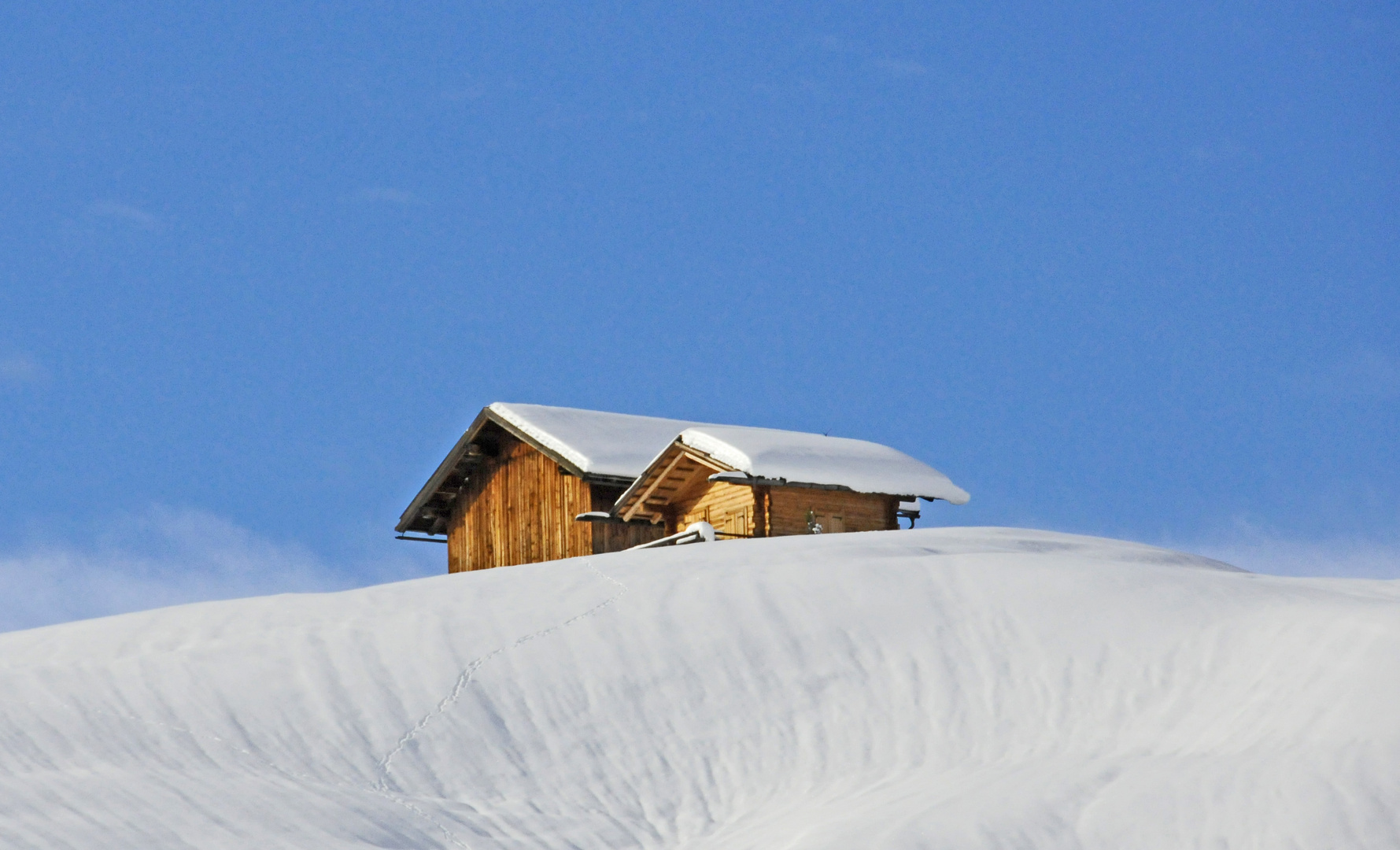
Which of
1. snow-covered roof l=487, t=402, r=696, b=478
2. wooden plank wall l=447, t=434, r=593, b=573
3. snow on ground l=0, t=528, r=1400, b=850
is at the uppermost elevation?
snow-covered roof l=487, t=402, r=696, b=478

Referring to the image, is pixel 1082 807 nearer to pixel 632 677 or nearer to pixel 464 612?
pixel 632 677

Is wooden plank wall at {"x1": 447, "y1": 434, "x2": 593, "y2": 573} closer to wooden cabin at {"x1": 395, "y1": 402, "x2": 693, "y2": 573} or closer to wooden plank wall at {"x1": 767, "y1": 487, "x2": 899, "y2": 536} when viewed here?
wooden cabin at {"x1": 395, "y1": 402, "x2": 693, "y2": 573}

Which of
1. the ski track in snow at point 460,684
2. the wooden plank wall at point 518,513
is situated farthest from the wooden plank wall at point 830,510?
the ski track in snow at point 460,684

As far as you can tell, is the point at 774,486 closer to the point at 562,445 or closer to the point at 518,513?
the point at 562,445

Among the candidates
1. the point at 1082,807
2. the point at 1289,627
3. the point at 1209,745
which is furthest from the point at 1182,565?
the point at 1082,807

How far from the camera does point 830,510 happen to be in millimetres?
18016

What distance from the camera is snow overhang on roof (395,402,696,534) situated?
19.7 meters

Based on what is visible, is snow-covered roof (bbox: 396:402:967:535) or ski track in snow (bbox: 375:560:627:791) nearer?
ski track in snow (bbox: 375:560:627:791)

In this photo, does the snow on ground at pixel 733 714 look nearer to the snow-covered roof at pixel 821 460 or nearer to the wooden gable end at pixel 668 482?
the snow-covered roof at pixel 821 460

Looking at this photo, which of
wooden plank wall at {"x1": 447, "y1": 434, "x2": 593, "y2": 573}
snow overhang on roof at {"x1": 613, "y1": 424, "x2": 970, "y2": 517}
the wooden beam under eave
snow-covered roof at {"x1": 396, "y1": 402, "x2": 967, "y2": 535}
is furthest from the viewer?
wooden plank wall at {"x1": 447, "y1": 434, "x2": 593, "y2": 573}

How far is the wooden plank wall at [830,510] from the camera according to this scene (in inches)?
686

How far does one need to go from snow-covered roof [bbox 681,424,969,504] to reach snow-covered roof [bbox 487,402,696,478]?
1.54m

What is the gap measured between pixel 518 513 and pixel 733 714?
43.7ft

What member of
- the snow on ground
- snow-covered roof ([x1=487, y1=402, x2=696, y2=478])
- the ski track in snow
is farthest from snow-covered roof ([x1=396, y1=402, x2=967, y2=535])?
the ski track in snow
